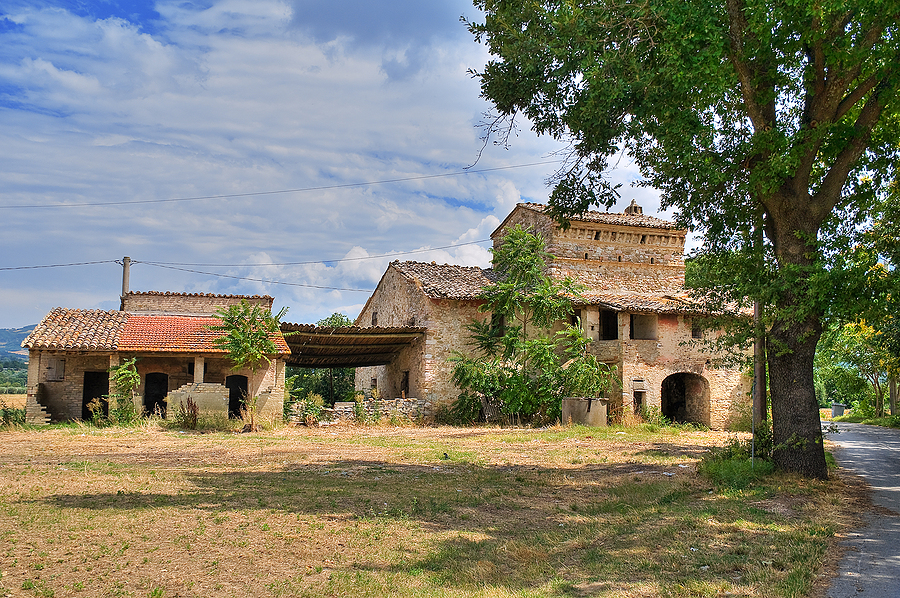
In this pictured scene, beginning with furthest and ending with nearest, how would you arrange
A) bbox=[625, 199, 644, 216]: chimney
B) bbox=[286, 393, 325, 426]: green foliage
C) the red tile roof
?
bbox=[625, 199, 644, 216]: chimney < bbox=[286, 393, 325, 426]: green foliage < the red tile roof

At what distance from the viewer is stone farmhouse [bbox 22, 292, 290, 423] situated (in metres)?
18.4

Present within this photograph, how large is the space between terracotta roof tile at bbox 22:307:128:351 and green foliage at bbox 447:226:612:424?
11.0 m

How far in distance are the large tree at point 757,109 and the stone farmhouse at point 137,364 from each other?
1312 centimetres

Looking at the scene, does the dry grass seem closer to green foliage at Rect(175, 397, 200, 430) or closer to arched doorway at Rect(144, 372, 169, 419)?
arched doorway at Rect(144, 372, 169, 419)

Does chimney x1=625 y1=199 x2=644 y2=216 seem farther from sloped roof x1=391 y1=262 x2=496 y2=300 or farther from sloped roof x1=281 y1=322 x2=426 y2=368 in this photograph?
sloped roof x1=281 y1=322 x2=426 y2=368

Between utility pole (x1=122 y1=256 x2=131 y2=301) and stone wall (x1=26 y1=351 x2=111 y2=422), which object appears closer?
stone wall (x1=26 y1=351 x2=111 y2=422)

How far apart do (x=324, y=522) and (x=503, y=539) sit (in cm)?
202

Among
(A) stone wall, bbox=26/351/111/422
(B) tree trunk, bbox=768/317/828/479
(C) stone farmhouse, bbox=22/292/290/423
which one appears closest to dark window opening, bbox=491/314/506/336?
(C) stone farmhouse, bbox=22/292/290/423

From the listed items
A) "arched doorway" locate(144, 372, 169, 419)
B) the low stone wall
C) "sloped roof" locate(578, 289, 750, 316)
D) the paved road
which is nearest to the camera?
the paved road

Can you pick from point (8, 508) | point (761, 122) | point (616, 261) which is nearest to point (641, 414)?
point (616, 261)

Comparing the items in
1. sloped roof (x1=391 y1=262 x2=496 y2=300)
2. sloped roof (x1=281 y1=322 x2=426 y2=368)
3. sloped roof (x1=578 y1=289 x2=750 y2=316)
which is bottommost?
sloped roof (x1=281 y1=322 x2=426 y2=368)

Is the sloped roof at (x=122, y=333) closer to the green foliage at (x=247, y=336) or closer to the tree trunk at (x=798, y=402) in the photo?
the green foliage at (x=247, y=336)

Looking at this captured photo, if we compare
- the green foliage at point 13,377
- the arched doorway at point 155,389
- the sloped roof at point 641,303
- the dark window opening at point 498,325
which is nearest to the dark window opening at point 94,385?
the arched doorway at point 155,389

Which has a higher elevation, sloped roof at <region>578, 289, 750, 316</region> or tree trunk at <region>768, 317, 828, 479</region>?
sloped roof at <region>578, 289, 750, 316</region>
